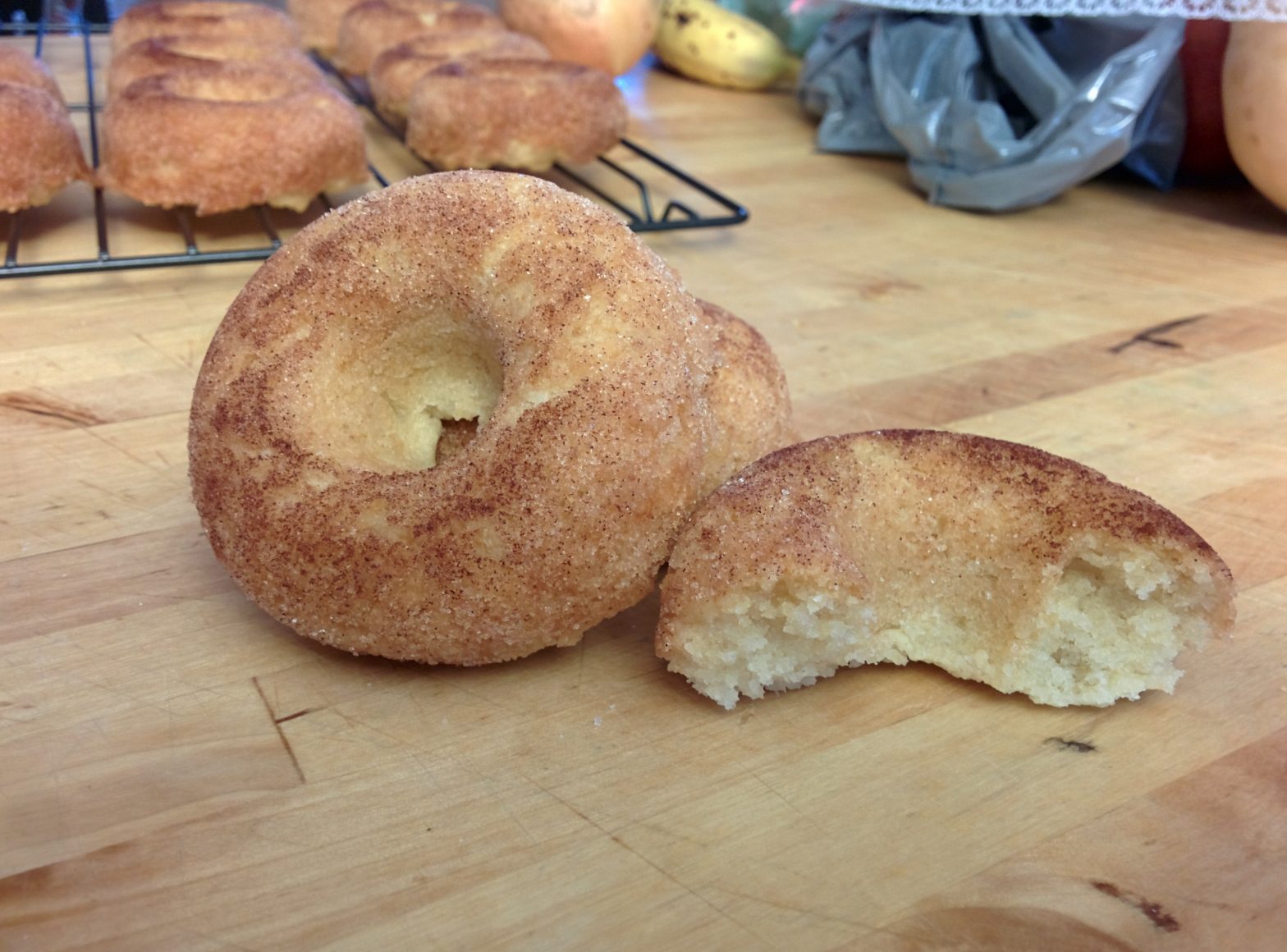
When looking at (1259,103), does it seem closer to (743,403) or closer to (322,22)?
(743,403)

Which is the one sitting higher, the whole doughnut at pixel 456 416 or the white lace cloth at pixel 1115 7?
the white lace cloth at pixel 1115 7

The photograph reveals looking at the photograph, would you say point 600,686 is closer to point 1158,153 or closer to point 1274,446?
point 1274,446

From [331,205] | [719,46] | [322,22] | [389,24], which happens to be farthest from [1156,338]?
[322,22]

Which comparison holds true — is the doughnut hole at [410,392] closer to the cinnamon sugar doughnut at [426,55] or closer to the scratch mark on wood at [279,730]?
the scratch mark on wood at [279,730]

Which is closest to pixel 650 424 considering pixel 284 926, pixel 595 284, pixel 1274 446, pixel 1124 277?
pixel 595 284

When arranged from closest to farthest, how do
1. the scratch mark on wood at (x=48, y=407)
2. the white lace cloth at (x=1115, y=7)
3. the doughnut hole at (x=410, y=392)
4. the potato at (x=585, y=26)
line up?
the doughnut hole at (x=410, y=392), the scratch mark on wood at (x=48, y=407), the white lace cloth at (x=1115, y=7), the potato at (x=585, y=26)

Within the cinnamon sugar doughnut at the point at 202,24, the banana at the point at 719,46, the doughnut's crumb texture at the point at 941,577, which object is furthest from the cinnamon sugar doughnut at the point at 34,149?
the banana at the point at 719,46

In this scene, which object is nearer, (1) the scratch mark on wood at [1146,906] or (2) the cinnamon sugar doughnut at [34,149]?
Result: (1) the scratch mark on wood at [1146,906]
